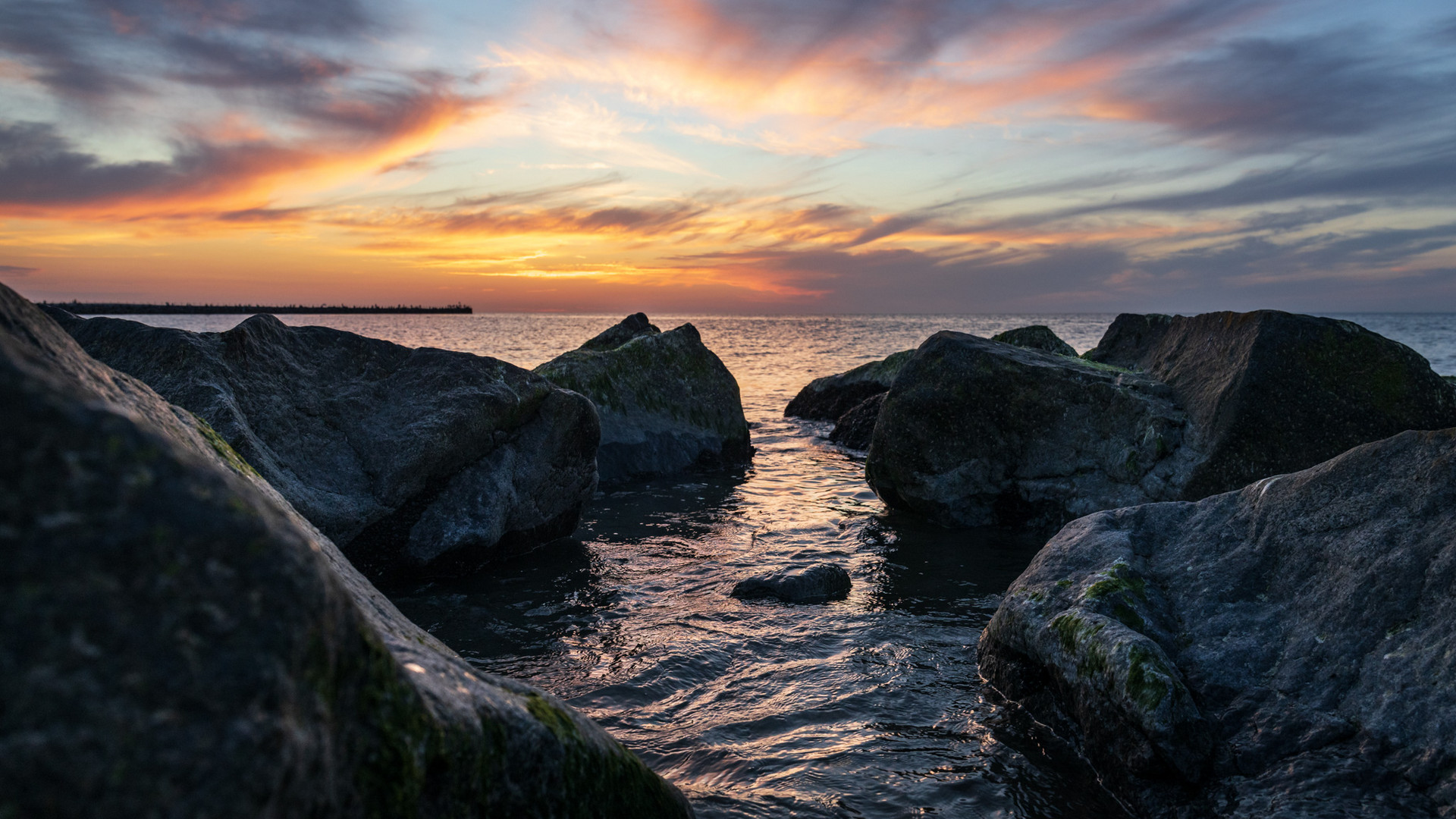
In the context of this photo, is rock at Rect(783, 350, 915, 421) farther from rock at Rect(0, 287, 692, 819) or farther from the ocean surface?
rock at Rect(0, 287, 692, 819)

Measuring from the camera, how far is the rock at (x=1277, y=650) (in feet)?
15.2

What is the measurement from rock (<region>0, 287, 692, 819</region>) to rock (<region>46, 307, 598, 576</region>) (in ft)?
22.9

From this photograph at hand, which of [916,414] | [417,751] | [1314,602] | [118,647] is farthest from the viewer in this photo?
[916,414]

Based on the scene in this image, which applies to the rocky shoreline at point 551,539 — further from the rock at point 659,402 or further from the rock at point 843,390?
the rock at point 843,390

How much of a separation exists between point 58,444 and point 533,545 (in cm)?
957

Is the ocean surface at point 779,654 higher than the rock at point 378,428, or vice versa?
the rock at point 378,428

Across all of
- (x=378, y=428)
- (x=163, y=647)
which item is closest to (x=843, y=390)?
(x=378, y=428)

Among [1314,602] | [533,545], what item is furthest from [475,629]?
[1314,602]

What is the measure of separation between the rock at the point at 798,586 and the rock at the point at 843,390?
15305 mm

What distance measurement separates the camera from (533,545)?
36.6ft

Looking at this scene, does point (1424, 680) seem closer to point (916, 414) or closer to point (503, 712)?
point (503, 712)

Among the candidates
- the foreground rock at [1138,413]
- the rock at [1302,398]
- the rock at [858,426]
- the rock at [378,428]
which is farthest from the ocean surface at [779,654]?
the rock at [858,426]

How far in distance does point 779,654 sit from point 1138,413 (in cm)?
694

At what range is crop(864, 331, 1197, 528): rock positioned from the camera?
37.1ft
